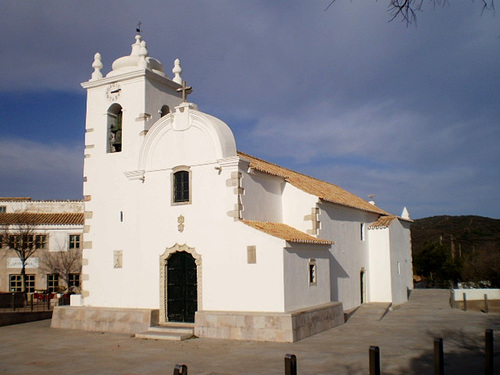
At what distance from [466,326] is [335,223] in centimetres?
640

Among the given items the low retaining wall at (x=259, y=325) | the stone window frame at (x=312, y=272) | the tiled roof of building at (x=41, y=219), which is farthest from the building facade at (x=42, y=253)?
the stone window frame at (x=312, y=272)

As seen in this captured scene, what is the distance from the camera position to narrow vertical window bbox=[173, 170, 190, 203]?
17516 millimetres

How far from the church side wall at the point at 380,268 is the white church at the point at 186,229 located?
366 cm

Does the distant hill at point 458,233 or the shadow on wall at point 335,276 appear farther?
the distant hill at point 458,233

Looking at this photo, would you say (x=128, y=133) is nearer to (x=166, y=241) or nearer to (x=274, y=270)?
(x=166, y=241)

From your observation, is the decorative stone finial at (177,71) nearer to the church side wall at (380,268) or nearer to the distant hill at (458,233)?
the church side wall at (380,268)

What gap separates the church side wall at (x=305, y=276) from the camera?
15.5m

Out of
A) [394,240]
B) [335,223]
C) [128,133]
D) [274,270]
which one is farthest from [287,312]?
[394,240]

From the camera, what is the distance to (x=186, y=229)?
17.2 metres

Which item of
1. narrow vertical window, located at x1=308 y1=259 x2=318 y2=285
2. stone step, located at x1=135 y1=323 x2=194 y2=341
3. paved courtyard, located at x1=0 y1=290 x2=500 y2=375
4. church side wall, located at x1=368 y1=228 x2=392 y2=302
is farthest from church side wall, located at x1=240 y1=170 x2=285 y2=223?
church side wall, located at x1=368 y1=228 x2=392 y2=302

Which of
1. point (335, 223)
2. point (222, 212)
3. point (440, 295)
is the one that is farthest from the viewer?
point (440, 295)

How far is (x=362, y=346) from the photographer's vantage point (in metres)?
13.8

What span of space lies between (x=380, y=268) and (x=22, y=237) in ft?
76.7

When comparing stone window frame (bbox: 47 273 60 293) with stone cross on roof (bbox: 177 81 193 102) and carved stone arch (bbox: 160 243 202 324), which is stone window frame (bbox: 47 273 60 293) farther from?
stone cross on roof (bbox: 177 81 193 102)
